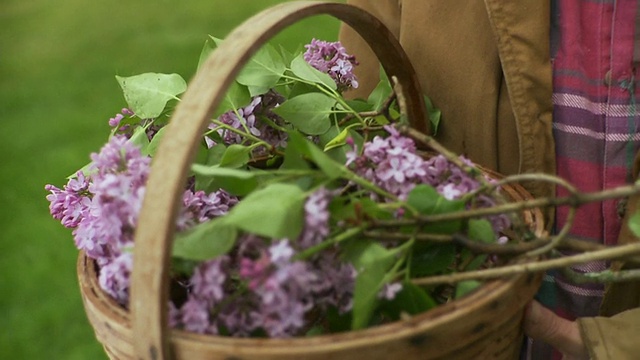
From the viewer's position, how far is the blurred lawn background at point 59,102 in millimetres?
1589

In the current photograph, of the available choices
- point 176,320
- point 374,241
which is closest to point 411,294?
point 374,241

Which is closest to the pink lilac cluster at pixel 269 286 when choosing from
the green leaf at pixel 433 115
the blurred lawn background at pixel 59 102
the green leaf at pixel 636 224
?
the green leaf at pixel 636 224

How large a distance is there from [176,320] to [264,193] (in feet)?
0.35

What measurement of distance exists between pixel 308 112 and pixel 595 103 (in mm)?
275

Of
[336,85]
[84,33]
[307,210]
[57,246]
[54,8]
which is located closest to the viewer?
[307,210]

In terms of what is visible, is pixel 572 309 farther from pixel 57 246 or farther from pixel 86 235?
pixel 57 246

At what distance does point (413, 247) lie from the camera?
54cm

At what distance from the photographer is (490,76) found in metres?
0.74

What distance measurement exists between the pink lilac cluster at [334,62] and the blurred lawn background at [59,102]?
2.76 feet

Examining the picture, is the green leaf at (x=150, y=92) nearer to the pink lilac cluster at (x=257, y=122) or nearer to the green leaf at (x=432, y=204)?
the pink lilac cluster at (x=257, y=122)

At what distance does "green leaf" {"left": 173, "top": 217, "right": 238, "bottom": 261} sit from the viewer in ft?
1.56

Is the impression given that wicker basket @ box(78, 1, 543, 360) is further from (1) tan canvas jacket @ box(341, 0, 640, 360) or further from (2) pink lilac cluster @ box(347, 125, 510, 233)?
(1) tan canvas jacket @ box(341, 0, 640, 360)

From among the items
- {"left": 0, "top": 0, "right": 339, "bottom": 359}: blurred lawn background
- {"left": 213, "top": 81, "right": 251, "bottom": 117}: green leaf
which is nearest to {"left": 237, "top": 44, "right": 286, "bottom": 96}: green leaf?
{"left": 213, "top": 81, "right": 251, "bottom": 117}: green leaf

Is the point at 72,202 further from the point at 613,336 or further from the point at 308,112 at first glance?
the point at 613,336
